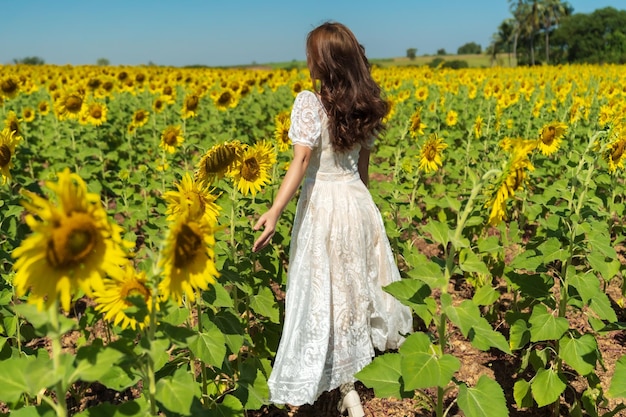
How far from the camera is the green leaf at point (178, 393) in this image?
4.62 ft

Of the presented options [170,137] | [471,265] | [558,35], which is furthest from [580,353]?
[558,35]

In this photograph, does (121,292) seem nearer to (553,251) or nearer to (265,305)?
(265,305)

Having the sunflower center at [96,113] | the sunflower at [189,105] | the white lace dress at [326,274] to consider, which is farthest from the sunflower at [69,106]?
the white lace dress at [326,274]

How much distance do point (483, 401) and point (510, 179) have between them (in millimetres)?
786

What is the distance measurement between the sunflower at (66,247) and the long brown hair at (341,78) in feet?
5.22

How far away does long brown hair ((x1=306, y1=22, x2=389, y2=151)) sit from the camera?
2.59 metres

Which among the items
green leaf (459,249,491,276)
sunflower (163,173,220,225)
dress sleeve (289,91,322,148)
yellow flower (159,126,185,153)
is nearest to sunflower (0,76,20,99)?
yellow flower (159,126,185,153)

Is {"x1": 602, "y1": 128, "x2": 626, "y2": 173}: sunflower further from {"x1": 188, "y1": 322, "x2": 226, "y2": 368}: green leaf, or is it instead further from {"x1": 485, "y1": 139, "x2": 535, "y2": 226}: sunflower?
{"x1": 188, "y1": 322, "x2": 226, "y2": 368}: green leaf

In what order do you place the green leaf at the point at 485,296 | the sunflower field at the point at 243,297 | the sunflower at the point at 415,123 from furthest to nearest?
the sunflower at the point at 415,123 < the green leaf at the point at 485,296 < the sunflower field at the point at 243,297

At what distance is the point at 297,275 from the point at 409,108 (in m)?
8.95

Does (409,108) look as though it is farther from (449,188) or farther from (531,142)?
(531,142)

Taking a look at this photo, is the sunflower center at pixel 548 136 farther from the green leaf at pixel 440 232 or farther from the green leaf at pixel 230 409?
the green leaf at pixel 230 409

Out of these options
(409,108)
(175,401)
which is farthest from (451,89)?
(175,401)

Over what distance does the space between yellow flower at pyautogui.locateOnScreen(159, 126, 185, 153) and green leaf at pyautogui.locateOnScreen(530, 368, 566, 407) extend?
3.79m
